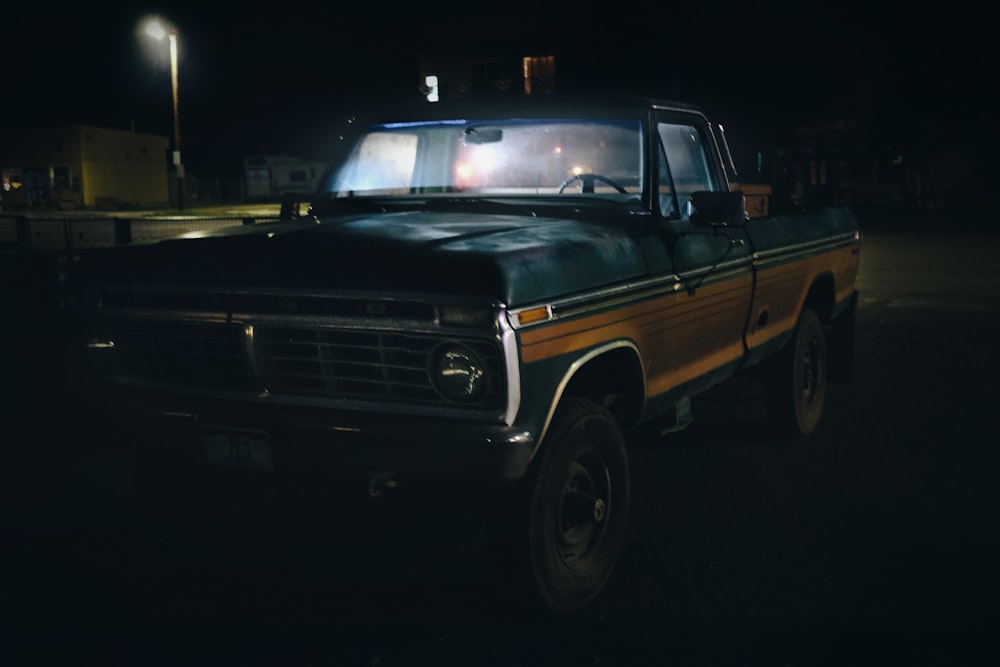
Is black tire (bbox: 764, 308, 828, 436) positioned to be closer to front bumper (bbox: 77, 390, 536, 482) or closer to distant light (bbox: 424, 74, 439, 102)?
front bumper (bbox: 77, 390, 536, 482)

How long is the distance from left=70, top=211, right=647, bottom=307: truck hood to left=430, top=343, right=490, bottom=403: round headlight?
0.21 meters

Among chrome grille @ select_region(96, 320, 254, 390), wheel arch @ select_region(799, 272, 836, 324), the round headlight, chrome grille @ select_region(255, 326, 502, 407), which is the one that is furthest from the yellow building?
the round headlight

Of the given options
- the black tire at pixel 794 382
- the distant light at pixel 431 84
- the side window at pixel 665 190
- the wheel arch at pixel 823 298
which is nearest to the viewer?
the side window at pixel 665 190

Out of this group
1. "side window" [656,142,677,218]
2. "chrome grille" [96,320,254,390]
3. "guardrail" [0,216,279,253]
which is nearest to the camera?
"chrome grille" [96,320,254,390]

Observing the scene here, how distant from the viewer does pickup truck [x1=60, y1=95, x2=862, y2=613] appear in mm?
3506

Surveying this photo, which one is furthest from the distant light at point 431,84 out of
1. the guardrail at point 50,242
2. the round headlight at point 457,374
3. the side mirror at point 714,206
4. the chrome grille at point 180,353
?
the round headlight at point 457,374

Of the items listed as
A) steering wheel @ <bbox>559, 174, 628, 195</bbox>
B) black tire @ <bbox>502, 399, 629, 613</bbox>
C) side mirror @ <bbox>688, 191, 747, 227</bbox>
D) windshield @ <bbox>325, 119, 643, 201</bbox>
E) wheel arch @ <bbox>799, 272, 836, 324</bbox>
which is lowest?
black tire @ <bbox>502, 399, 629, 613</bbox>

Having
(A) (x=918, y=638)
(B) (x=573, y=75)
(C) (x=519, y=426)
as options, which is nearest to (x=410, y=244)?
(C) (x=519, y=426)

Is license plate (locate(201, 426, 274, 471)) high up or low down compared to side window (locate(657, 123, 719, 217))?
down

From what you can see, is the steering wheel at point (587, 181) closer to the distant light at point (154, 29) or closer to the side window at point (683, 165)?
the side window at point (683, 165)

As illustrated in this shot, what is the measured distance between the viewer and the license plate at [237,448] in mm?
3715

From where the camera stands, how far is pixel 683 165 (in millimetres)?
5582

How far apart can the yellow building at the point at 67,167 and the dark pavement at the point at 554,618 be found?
178 feet

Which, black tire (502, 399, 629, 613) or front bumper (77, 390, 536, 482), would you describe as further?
black tire (502, 399, 629, 613)
